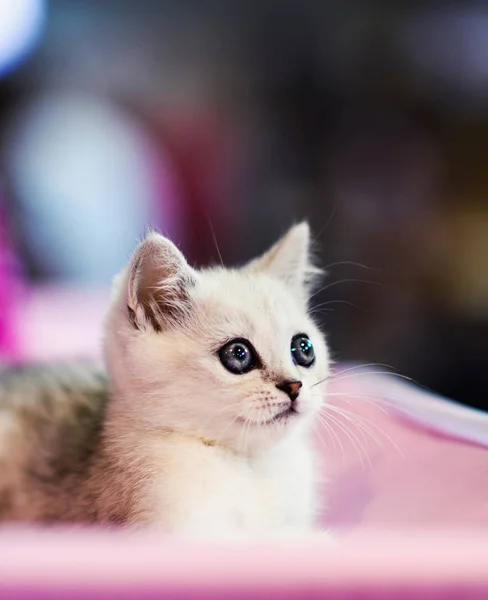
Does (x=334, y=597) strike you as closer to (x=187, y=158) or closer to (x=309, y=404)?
(x=309, y=404)

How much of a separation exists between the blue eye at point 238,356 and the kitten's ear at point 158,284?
76 mm

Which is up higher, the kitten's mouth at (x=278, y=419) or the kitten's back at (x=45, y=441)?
the kitten's mouth at (x=278, y=419)

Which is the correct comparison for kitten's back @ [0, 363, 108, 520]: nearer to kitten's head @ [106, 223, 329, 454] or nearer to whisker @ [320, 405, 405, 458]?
kitten's head @ [106, 223, 329, 454]

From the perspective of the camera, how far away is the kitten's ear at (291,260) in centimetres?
93

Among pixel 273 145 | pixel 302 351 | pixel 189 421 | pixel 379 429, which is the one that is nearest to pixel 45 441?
pixel 189 421

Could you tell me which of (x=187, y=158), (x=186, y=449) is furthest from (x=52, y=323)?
(x=187, y=158)

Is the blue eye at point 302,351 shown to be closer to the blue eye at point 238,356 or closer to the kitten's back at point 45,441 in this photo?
the blue eye at point 238,356

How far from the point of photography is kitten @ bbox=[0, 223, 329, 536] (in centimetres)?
71

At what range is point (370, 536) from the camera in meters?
0.52

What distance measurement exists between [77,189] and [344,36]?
1.20 meters

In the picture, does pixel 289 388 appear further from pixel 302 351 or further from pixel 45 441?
pixel 45 441

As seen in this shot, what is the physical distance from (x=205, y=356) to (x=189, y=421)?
72 mm

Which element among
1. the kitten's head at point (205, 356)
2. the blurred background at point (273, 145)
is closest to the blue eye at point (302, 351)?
the kitten's head at point (205, 356)

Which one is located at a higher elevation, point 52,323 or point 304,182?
point 304,182
